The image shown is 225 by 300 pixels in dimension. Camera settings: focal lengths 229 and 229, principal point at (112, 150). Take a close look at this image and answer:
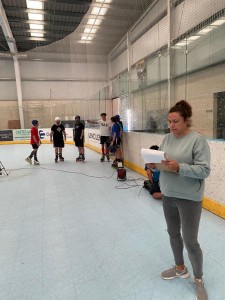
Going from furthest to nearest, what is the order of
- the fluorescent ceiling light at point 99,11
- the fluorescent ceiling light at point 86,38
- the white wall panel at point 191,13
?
1. the fluorescent ceiling light at point 86,38
2. the fluorescent ceiling light at point 99,11
3. the white wall panel at point 191,13

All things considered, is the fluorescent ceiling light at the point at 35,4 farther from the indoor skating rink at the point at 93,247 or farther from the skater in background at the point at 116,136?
the indoor skating rink at the point at 93,247

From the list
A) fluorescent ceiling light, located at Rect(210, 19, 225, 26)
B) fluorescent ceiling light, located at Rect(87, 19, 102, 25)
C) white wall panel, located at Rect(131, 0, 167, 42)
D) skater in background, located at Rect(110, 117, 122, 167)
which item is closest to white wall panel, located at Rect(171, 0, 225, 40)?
fluorescent ceiling light, located at Rect(210, 19, 225, 26)

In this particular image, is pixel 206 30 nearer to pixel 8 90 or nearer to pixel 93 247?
pixel 93 247

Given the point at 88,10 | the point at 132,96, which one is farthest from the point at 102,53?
the point at 132,96

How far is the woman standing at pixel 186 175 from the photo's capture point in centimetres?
143

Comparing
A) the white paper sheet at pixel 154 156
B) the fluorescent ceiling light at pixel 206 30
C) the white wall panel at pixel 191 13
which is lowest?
the white paper sheet at pixel 154 156

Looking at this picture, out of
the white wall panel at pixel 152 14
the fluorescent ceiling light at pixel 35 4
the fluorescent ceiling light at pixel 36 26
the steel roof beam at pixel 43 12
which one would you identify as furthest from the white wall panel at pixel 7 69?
the white wall panel at pixel 152 14

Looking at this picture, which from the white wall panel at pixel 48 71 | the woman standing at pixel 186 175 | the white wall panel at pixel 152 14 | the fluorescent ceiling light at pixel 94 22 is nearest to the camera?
the woman standing at pixel 186 175

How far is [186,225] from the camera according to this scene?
1534 millimetres

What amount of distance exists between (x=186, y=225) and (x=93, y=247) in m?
1.17

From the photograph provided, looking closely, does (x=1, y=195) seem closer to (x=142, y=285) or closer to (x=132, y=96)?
(x=142, y=285)

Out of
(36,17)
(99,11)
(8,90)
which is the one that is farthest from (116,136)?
(8,90)

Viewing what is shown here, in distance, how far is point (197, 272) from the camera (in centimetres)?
164

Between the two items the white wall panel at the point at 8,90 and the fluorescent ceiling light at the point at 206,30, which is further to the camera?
the white wall panel at the point at 8,90
